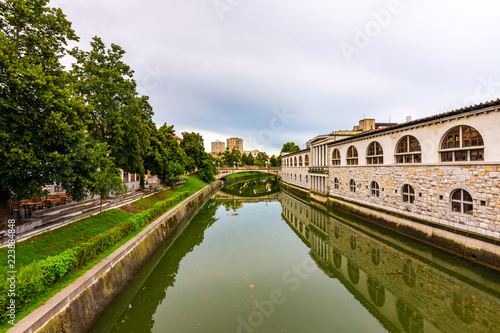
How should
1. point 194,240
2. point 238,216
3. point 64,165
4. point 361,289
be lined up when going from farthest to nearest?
point 238,216, point 194,240, point 361,289, point 64,165

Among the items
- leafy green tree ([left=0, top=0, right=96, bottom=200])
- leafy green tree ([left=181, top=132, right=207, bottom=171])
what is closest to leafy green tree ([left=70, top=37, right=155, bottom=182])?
leafy green tree ([left=0, top=0, right=96, bottom=200])

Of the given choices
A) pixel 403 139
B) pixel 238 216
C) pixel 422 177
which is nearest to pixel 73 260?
pixel 238 216

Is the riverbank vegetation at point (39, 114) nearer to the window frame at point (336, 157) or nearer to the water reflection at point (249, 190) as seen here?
the window frame at point (336, 157)

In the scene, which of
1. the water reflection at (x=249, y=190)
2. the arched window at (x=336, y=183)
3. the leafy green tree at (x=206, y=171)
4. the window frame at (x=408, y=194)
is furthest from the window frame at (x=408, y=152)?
the leafy green tree at (x=206, y=171)

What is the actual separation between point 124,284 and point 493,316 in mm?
16664

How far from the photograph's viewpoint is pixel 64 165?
10.6 m

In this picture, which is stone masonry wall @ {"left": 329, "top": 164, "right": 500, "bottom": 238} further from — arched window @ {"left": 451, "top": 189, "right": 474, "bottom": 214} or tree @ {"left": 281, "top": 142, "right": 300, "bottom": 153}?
tree @ {"left": 281, "top": 142, "right": 300, "bottom": 153}

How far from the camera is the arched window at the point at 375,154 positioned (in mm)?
22688

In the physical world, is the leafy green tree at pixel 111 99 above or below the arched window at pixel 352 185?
above

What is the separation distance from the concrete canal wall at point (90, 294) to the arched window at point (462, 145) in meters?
21.8

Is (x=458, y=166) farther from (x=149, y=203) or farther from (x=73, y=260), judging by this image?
(x=149, y=203)

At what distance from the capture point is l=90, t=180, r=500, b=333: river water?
28.4ft

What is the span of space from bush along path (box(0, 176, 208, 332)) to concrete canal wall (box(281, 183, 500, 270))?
2063cm

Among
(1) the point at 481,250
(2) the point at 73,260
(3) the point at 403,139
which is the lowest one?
(1) the point at 481,250
